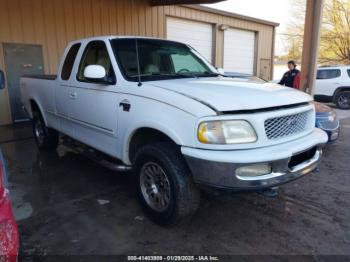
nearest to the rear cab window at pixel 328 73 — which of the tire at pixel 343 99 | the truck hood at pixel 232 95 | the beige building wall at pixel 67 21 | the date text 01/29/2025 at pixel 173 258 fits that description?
the tire at pixel 343 99

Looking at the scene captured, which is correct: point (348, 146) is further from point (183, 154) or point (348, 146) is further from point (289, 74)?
point (183, 154)

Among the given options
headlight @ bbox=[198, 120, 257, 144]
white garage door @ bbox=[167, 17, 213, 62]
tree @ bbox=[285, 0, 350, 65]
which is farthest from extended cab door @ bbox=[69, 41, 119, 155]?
tree @ bbox=[285, 0, 350, 65]

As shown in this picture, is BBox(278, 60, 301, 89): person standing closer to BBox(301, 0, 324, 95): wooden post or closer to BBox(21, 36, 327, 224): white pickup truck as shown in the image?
BBox(301, 0, 324, 95): wooden post

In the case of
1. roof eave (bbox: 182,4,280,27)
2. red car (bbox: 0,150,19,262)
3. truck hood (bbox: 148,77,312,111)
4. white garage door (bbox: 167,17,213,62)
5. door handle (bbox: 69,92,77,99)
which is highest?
roof eave (bbox: 182,4,280,27)

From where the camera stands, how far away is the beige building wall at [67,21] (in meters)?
8.60

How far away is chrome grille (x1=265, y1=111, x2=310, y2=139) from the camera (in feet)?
9.18

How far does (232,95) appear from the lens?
283 centimetres

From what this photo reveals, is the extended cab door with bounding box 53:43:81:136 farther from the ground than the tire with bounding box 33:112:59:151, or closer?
farther from the ground

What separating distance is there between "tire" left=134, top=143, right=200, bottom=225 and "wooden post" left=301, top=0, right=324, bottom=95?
5760 mm

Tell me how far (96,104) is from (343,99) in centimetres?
1284

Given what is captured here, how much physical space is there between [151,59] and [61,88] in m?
1.66

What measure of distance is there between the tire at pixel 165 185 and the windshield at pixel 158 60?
96 cm

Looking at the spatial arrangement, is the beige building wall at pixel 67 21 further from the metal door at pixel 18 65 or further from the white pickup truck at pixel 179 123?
the white pickup truck at pixel 179 123

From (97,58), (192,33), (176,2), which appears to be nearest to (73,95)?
(97,58)
